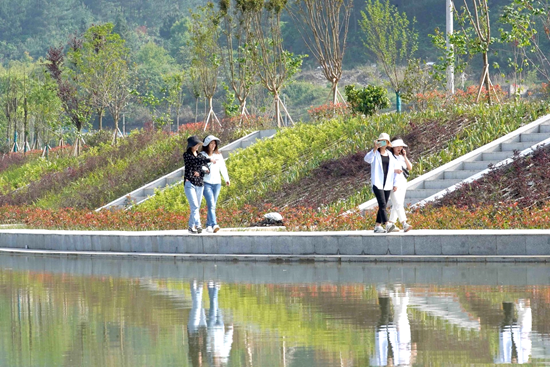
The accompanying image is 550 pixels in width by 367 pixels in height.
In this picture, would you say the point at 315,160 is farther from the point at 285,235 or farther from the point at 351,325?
the point at 351,325

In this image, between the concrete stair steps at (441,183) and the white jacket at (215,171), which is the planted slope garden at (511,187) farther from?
the white jacket at (215,171)

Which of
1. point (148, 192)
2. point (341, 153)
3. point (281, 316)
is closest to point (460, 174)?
point (341, 153)

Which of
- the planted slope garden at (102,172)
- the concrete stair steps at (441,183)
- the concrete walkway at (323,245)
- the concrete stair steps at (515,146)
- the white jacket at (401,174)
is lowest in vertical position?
the concrete walkway at (323,245)

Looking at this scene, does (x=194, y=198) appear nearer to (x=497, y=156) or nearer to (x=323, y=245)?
(x=323, y=245)

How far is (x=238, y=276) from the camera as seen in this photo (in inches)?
588

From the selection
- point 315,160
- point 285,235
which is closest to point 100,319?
point 285,235

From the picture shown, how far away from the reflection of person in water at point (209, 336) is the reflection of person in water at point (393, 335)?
4.03 feet

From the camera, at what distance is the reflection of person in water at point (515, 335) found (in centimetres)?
804

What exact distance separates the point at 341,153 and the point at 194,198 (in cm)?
815

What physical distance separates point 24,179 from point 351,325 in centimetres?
3205

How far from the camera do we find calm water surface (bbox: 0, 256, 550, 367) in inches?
331

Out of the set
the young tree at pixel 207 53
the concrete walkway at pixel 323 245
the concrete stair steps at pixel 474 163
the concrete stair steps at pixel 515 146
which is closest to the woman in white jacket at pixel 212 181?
the concrete walkway at pixel 323 245

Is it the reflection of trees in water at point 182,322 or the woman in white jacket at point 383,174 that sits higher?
the woman in white jacket at point 383,174

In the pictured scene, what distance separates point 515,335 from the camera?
9.04m
